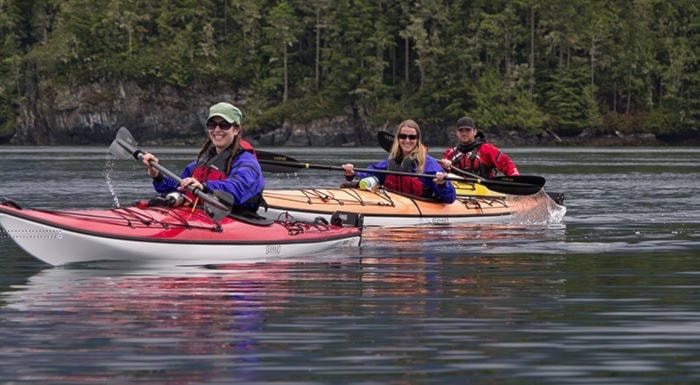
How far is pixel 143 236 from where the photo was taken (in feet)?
61.1

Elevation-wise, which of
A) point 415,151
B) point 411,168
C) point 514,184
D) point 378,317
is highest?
point 415,151

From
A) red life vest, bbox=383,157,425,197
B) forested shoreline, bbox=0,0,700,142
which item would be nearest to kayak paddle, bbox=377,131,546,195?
red life vest, bbox=383,157,425,197

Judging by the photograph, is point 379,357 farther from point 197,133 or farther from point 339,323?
point 197,133

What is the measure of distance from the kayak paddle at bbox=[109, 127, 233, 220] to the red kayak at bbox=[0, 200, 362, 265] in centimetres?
18

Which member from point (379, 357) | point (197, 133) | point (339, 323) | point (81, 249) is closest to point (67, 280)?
point (81, 249)

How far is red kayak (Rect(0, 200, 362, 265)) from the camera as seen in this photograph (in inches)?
706

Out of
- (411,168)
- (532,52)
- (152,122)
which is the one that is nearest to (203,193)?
(411,168)

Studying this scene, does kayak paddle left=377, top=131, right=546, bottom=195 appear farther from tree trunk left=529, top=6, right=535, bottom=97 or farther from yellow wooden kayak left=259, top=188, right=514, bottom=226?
tree trunk left=529, top=6, right=535, bottom=97

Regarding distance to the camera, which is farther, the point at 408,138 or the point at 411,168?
the point at 411,168

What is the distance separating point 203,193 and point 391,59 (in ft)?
441

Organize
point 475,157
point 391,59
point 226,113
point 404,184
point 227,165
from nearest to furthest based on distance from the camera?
point 226,113, point 227,165, point 404,184, point 475,157, point 391,59

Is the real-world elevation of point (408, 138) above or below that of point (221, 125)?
below

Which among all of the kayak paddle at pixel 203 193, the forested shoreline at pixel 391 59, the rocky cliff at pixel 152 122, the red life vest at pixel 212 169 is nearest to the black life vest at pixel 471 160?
the red life vest at pixel 212 169

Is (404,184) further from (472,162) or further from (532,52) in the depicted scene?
(532,52)
